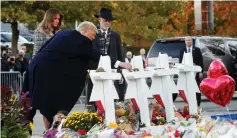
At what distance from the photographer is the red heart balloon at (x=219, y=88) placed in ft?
26.8

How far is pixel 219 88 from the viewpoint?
817 centimetres

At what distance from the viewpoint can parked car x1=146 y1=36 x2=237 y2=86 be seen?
1988 cm

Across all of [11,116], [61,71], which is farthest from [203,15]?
[11,116]

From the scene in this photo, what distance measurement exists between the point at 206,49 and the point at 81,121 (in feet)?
43.7

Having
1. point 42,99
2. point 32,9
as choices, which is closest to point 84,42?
point 42,99

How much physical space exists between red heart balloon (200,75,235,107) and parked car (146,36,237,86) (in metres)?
10.8

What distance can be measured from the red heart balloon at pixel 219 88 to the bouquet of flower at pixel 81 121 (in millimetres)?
1363

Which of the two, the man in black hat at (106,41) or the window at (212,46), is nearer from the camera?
the man in black hat at (106,41)

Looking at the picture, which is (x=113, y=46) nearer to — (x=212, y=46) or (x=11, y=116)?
(x=11, y=116)

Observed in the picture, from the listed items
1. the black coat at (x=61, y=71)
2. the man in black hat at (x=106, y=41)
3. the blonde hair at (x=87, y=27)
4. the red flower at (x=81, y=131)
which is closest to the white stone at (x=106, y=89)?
the black coat at (x=61, y=71)

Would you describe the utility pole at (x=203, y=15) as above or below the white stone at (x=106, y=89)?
above

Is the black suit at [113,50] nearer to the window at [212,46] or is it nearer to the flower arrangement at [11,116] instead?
the flower arrangement at [11,116]

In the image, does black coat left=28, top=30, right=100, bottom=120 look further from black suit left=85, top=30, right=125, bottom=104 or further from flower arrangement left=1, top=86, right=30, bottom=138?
flower arrangement left=1, top=86, right=30, bottom=138

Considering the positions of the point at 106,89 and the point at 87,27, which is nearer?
the point at 106,89
